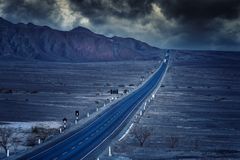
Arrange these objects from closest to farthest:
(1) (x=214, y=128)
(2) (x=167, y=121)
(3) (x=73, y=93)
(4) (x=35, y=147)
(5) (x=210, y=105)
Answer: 1. (4) (x=35, y=147)
2. (1) (x=214, y=128)
3. (2) (x=167, y=121)
4. (5) (x=210, y=105)
5. (3) (x=73, y=93)

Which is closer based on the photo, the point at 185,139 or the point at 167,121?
the point at 185,139

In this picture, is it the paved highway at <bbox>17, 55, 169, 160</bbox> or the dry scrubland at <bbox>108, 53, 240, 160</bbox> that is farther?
the dry scrubland at <bbox>108, 53, 240, 160</bbox>

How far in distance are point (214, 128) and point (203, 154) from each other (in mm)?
21794

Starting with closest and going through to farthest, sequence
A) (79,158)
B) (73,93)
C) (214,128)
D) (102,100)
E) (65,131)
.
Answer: (79,158) → (65,131) → (214,128) → (102,100) → (73,93)

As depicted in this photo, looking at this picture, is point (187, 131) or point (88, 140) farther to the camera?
point (187, 131)

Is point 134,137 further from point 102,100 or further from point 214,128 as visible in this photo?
point 102,100

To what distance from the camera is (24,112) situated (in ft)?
263

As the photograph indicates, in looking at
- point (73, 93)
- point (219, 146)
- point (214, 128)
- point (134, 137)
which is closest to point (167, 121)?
point (214, 128)

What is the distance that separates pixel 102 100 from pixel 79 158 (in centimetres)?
6137

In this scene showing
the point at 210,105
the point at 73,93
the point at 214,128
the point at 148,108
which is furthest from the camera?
the point at 73,93

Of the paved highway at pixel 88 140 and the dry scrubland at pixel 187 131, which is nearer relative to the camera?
the paved highway at pixel 88 140

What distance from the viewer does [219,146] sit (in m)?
53.3

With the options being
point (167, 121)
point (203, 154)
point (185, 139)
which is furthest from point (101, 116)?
point (203, 154)

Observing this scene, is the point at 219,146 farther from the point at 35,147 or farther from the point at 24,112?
the point at 24,112
